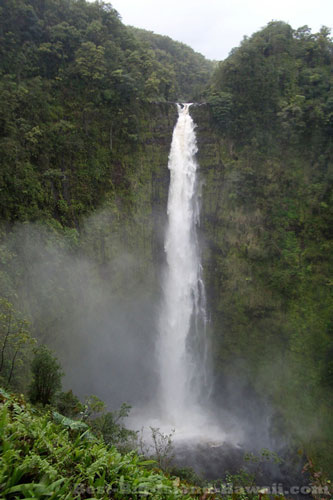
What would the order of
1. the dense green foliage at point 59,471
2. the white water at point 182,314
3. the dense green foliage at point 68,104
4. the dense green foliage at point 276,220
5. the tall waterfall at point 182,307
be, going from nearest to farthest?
1. the dense green foliage at point 59,471
2. the dense green foliage at point 68,104
3. the dense green foliage at point 276,220
4. the white water at point 182,314
5. the tall waterfall at point 182,307

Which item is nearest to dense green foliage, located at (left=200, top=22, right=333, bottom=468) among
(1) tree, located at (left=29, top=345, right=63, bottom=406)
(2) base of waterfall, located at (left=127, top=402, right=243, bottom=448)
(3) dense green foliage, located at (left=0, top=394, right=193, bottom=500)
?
(2) base of waterfall, located at (left=127, top=402, right=243, bottom=448)

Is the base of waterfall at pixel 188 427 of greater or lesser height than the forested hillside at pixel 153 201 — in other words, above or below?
below

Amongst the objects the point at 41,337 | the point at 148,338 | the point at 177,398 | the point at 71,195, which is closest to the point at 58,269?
the point at 41,337

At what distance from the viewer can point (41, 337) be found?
13.4m

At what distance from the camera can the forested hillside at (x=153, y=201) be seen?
14.7m

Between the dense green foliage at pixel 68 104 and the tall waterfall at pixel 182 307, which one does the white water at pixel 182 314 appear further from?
the dense green foliage at pixel 68 104

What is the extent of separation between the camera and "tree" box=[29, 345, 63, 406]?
28.9 ft

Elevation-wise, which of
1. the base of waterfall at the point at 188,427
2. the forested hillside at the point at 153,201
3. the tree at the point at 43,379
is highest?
the forested hillside at the point at 153,201

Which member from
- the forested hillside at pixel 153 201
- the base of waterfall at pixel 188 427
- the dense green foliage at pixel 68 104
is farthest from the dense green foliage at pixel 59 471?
the base of waterfall at pixel 188 427

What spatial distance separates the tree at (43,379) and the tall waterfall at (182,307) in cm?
942

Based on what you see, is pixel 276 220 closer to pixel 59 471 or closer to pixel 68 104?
pixel 68 104

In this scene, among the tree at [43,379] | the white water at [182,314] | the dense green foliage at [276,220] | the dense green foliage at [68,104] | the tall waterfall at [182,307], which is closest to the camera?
the tree at [43,379]

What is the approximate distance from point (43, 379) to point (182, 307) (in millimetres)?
9948

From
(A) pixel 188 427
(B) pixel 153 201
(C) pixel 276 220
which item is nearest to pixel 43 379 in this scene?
(A) pixel 188 427
